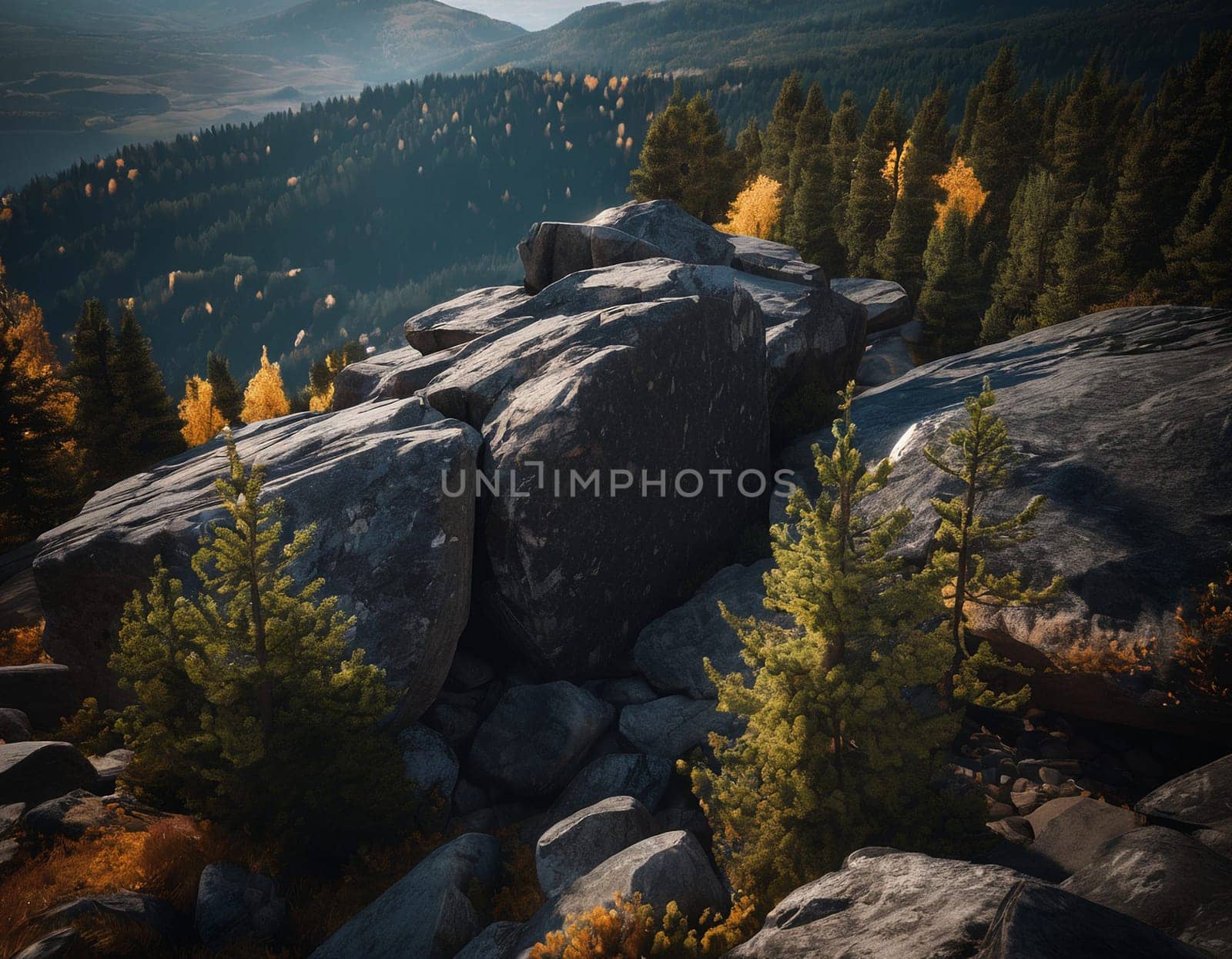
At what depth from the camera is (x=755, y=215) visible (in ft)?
150

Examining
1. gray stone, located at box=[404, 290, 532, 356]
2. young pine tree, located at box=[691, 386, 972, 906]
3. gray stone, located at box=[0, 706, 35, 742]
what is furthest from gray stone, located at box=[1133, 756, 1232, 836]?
gray stone, located at box=[0, 706, 35, 742]

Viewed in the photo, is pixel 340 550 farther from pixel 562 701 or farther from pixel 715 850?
pixel 715 850

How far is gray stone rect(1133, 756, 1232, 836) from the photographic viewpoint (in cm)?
709

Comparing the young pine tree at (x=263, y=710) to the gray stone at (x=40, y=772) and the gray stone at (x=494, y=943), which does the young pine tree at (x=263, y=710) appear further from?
the gray stone at (x=494, y=943)

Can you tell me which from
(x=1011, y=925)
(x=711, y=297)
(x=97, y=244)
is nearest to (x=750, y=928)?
(x=1011, y=925)

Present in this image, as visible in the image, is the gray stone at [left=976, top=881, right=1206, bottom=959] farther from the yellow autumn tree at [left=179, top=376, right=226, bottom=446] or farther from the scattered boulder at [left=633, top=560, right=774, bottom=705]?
the yellow autumn tree at [left=179, top=376, right=226, bottom=446]

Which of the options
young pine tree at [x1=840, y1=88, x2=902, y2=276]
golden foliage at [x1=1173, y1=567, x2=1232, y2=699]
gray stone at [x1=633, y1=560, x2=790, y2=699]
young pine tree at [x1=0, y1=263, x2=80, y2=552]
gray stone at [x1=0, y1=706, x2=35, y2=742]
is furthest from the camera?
young pine tree at [x1=840, y1=88, x2=902, y2=276]

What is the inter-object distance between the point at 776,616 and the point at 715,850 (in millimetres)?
5785

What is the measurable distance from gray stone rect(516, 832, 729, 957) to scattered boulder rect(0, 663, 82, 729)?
13.2 m

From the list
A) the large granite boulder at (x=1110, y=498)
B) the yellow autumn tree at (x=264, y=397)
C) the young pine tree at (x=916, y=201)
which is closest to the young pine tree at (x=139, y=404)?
the yellow autumn tree at (x=264, y=397)

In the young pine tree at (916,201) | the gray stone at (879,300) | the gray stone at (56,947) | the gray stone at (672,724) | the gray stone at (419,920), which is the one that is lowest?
the gray stone at (672,724)

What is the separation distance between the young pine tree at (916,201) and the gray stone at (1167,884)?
1608 inches

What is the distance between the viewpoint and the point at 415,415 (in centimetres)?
1490

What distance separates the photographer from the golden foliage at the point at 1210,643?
9055 mm
